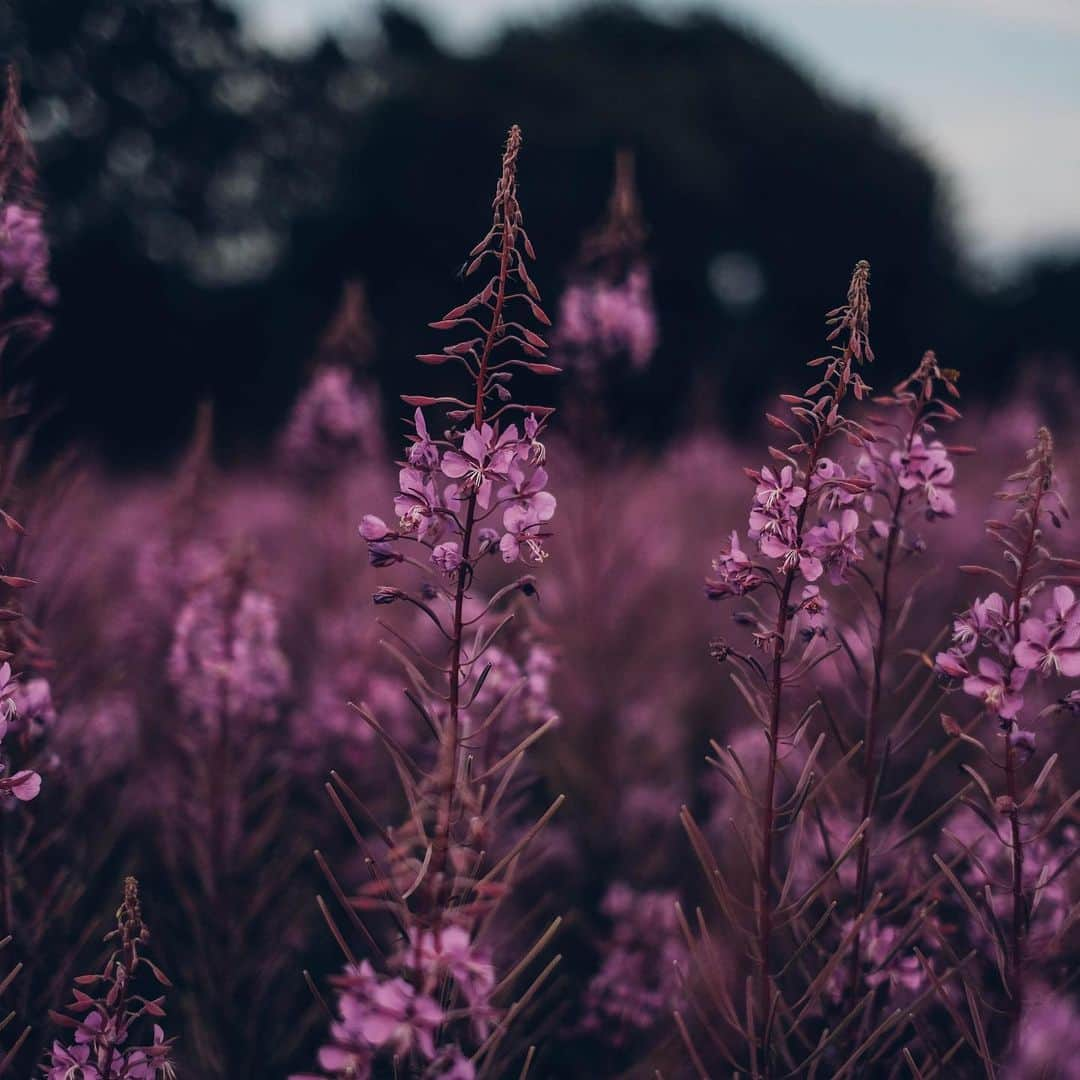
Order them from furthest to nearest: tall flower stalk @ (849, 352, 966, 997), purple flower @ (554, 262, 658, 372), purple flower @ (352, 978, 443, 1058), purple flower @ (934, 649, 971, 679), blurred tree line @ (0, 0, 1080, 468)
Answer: blurred tree line @ (0, 0, 1080, 468)
purple flower @ (554, 262, 658, 372)
tall flower stalk @ (849, 352, 966, 997)
purple flower @ (934, 649, 971, 679)
purple flower @ (352, 978, 443, 1058)

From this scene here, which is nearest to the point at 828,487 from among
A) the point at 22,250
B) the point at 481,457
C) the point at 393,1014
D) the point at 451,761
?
the point at 481,457

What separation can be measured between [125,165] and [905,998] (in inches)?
684

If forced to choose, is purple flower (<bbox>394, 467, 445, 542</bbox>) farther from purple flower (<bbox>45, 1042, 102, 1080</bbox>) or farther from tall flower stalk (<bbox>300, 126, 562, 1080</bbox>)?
purple flower (<bbox>45, 1042, 102, 1080</bbox>)

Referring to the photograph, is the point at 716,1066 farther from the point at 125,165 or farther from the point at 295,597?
the point at 125,165

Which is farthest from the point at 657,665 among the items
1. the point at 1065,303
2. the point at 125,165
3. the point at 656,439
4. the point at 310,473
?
the point at 1065,303

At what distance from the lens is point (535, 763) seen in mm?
4965

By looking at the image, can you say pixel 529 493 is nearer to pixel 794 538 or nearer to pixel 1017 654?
pixel 794 538

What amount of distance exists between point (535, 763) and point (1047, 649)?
322cm

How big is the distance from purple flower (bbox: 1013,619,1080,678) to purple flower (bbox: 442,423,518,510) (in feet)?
3.55

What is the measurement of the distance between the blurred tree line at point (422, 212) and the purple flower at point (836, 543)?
12784 millimetres

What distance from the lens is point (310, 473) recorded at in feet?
21.6

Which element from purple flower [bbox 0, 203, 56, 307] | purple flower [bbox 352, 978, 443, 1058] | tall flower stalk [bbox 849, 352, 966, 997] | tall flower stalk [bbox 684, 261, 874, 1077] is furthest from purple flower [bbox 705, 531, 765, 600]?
purple flower [bbox 0, 203, 56, 307]

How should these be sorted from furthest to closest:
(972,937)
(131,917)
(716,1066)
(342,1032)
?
(716,1066), (972,937), (131,917), (342,1032)

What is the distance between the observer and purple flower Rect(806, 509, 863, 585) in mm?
2110
